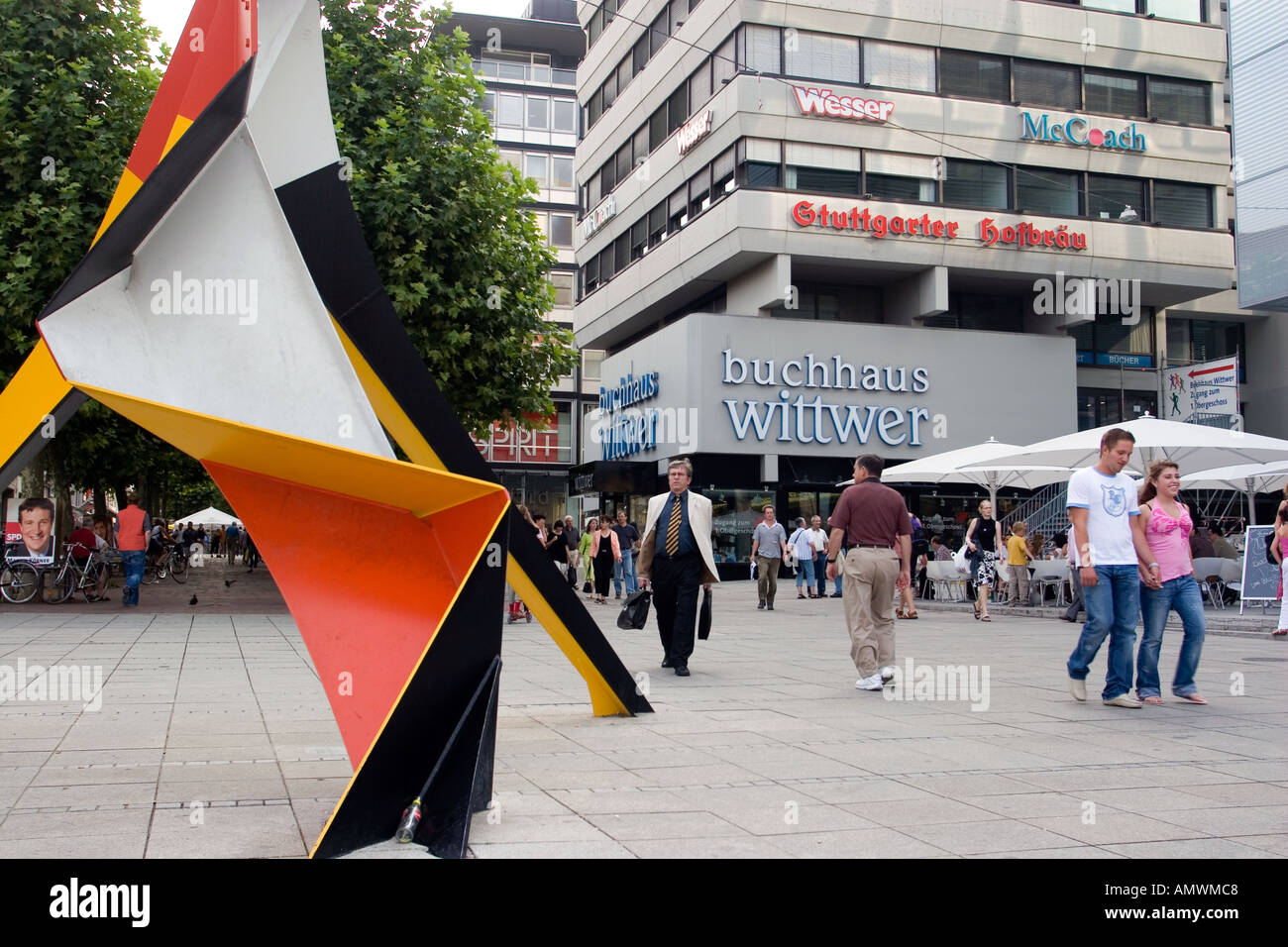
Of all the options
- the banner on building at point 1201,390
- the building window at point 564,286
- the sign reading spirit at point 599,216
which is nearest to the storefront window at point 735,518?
the sign reading spirit at point 599,216

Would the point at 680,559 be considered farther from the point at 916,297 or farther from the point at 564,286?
the point at 564,286

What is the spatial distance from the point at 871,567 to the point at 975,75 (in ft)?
90.4

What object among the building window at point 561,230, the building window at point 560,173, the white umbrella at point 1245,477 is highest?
the building window at point 560,173

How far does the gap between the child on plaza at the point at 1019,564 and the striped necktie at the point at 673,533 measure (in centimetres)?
1139

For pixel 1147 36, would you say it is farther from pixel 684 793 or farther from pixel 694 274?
pixel 684 793

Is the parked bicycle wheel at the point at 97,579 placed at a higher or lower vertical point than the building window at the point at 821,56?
lower

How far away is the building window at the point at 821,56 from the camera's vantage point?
31219 mm

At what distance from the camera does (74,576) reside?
67.7 feet

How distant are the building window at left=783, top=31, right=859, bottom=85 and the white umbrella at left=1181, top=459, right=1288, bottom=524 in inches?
601

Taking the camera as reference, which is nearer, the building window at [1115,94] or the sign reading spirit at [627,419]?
the building window at [1115,94]

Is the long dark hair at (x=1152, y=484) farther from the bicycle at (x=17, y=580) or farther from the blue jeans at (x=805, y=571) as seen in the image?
the bicycle at (x=17, y=580)
